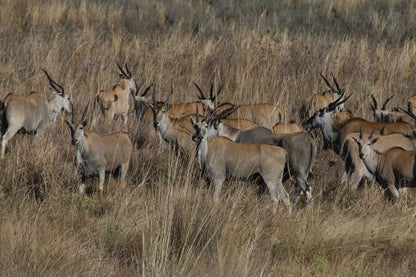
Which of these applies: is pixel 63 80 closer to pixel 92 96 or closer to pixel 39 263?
pixel 92 96

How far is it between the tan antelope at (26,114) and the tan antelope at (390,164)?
499 centimetres

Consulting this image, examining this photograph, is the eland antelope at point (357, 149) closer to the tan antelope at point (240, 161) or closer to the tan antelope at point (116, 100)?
the tan antelope at point (240, 161)

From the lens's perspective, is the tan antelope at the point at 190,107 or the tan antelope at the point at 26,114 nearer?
the tan antelope at the point at 26,114

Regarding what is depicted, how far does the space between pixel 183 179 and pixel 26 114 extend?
3379 mm

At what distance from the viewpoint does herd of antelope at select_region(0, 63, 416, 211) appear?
8.78 metres

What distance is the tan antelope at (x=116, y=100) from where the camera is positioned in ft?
40.8

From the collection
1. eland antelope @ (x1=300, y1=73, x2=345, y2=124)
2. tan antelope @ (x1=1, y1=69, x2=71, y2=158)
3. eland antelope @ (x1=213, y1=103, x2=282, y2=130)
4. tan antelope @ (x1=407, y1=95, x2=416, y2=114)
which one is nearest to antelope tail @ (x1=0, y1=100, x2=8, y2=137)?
tan antelope @ (x1=1, y1=69, x2=71, y2=158)

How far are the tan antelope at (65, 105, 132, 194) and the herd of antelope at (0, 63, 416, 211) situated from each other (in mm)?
14

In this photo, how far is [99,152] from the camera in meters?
8.93

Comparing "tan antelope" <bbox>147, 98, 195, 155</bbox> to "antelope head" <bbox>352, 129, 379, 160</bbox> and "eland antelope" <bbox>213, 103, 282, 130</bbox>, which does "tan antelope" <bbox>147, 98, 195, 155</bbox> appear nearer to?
"eland antelope" <bbox>213, 103, 282, 130</bbox>

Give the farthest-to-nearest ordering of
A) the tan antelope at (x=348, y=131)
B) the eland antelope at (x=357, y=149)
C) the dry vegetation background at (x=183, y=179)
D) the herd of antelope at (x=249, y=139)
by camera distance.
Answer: the tan antelope at (x=348, y=131) → the eland antelope at (x=357, y=149) → the herd of antelope at (x=249, y=139) → the dry vegetation background at (x=183, y=179)

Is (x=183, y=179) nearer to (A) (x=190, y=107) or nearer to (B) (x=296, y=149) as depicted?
(B) (x=296, y=149)

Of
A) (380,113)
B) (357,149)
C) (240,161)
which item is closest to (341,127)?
(357,149)

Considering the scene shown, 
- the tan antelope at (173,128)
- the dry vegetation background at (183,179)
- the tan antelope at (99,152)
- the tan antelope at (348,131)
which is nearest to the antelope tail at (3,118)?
the dry vegetation background at (183,179)
